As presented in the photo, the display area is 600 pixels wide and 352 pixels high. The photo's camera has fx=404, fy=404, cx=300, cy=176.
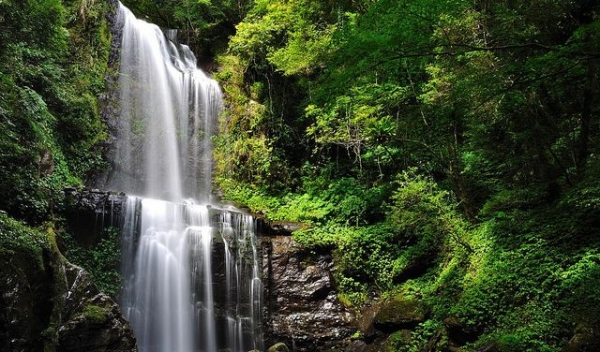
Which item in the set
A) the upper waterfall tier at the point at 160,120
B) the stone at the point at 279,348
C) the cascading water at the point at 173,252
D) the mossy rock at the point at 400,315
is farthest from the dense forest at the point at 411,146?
the stone at the point at 279,348

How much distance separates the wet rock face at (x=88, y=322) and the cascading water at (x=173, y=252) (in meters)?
2.17

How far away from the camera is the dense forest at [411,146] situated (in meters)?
5.88

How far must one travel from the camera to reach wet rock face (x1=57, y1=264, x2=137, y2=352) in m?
7.13

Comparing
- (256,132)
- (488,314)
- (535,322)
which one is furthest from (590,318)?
(256,132)

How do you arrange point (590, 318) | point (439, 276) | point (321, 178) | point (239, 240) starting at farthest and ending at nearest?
point (321, 178) < point (239, 240) < point (439, 276) < point (590, 318)

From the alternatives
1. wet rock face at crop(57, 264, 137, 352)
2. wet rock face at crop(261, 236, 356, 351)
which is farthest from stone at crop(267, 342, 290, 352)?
wet rock face at crop(57, 264, 137, 352)

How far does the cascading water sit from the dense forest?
4.31ft

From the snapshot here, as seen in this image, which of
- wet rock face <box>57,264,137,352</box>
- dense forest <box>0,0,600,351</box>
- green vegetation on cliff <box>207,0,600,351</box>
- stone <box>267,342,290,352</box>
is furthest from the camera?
stone <box>267,342,290,352</box>

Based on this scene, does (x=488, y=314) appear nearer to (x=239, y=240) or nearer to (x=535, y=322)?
(x=535, y=322)

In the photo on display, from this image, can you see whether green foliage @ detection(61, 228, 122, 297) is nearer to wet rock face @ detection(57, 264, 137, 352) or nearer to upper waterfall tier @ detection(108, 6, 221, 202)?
wet rock face @ detection(57, 264, 137, 352)

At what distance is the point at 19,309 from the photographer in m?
6.18

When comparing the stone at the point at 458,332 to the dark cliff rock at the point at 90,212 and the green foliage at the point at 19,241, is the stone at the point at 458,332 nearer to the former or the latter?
the green foliage at the point at 19,241

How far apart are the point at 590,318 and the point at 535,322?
3.16ft

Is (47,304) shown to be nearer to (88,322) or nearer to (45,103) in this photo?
(88,322)
